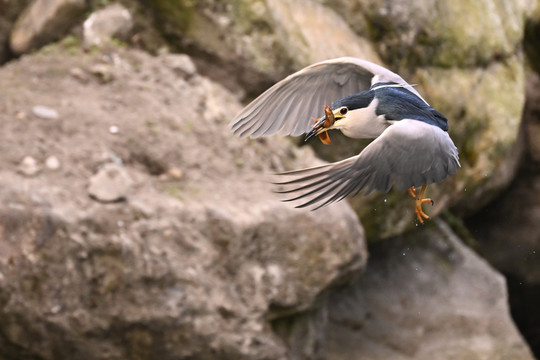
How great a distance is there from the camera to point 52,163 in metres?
4.70

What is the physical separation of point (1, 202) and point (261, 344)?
5.08 feet

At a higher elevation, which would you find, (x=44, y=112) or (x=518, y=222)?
(x=44, y=112)

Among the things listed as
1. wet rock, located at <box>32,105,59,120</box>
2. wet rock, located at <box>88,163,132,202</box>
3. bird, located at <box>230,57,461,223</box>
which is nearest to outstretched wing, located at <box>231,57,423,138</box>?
bird, located at <box>230,57,461,223</box>

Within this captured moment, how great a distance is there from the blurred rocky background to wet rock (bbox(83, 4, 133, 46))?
0.01 meters

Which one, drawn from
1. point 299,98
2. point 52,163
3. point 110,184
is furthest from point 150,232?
point 299,98

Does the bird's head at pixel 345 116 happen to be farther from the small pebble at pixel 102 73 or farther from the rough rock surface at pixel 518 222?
the rough rock surface at pixel 518 222

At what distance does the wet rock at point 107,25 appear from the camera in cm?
546

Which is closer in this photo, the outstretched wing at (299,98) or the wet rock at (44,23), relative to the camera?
the outstretched wing at (299,98)

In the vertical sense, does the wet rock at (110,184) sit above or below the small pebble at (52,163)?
below

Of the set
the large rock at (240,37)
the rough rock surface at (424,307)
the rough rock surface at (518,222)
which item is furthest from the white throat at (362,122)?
the rough rock surface at (518,222)

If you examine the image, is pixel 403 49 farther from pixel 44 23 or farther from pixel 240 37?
pixel 44 23

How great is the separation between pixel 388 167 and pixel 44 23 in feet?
10.3

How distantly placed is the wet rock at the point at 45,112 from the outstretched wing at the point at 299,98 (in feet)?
5.61

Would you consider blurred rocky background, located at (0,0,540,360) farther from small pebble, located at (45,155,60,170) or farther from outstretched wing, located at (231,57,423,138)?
outstretched wing, located at (231,57,423,138)
